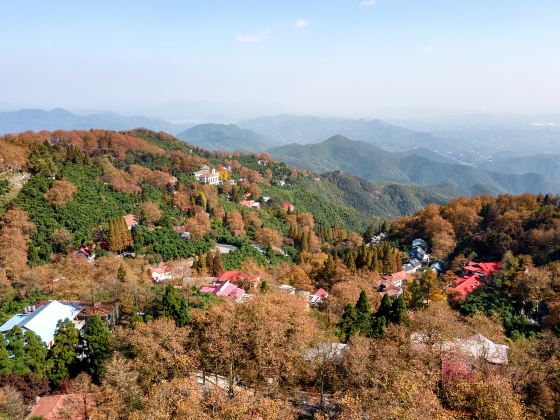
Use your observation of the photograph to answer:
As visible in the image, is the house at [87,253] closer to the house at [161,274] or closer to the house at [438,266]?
the house at [161,274]

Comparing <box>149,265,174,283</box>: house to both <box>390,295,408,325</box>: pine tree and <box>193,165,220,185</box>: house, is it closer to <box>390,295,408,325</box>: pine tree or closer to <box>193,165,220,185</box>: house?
<box>390,295,408,325</box>: pine tree

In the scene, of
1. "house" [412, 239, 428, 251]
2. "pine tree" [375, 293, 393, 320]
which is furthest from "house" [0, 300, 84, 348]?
"house" [412, 239, 428, 251]

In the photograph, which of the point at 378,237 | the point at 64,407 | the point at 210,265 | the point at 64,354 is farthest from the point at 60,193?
the point at 378,237

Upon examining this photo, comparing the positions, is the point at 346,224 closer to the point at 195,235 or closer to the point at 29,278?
the point at 195,235

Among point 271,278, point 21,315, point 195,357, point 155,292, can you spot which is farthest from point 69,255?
point 195,357

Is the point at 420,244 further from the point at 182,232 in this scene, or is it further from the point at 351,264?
the point at 182,232

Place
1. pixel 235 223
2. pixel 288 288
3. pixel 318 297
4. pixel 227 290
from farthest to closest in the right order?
pixel 235 223
pixel 288 288
pixel 318 297
pixel 227 290

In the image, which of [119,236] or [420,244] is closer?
[119,236]
